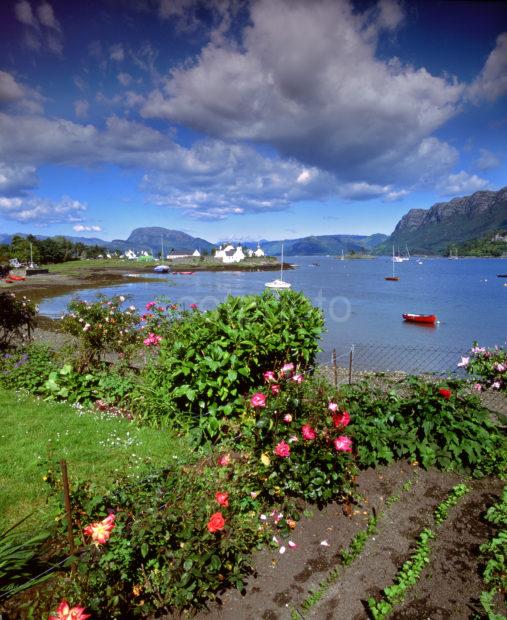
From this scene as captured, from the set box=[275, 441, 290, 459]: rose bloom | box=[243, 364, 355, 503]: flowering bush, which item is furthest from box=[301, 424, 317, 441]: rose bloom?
box=[275, 441, 290, 459]: rose bloom

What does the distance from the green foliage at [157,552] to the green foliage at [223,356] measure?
2113 mm

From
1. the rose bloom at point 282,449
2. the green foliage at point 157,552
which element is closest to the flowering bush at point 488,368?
the rose bloom at point 282,449

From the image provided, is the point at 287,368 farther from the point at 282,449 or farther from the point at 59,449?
the point at 59,449

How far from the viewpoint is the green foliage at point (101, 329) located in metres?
9.91

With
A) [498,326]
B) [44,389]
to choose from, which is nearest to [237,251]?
[498,326]

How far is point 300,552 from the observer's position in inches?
157

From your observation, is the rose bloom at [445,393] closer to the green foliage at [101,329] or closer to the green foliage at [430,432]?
the green foliage at [430,432]

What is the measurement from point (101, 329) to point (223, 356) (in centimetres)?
546

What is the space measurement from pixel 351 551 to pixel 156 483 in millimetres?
2256

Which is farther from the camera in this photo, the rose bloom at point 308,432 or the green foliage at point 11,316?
the green foliage at point 11,316

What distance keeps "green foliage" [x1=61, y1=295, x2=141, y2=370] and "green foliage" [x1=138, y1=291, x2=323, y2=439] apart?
10.1 feet

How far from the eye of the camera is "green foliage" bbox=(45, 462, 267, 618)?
3.11 m

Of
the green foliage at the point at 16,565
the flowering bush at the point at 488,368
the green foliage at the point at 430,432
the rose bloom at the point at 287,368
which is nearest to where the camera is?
the green foliage at the point at 16,565

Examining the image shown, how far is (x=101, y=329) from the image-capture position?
10.1 meters
